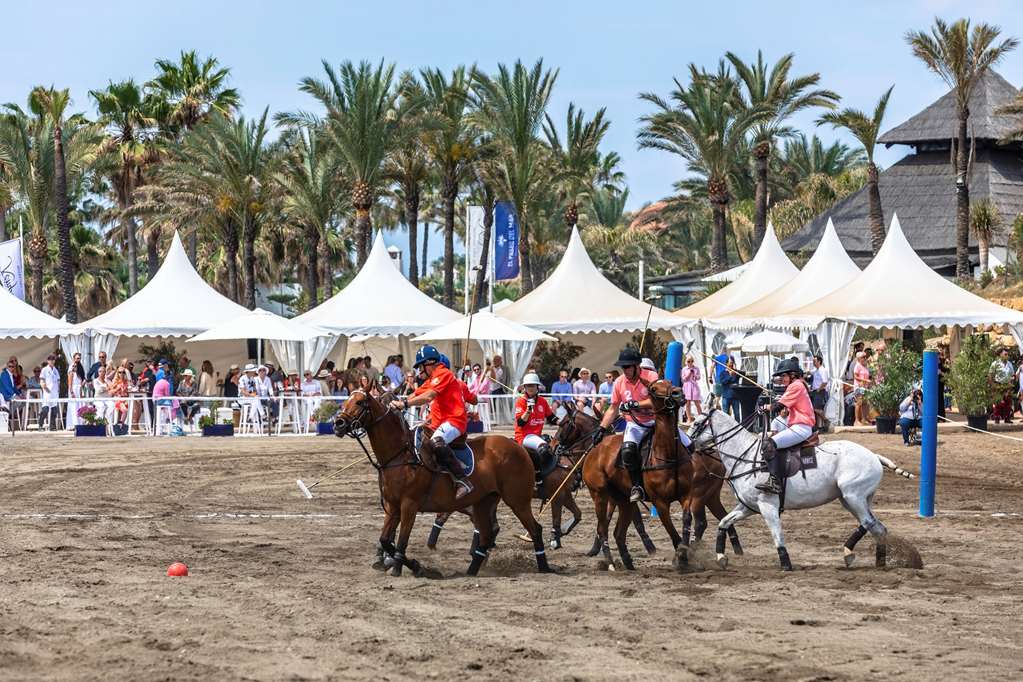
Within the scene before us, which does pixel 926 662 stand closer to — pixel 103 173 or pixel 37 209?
pixel 37 209

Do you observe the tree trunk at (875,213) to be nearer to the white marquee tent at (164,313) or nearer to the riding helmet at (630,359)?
the white marquee tent at (164,313)

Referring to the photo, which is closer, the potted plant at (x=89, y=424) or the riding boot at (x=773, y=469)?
the riding boot at (x=773, y=469)

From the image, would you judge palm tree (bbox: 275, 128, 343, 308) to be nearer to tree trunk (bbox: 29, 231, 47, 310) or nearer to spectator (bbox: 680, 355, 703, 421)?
tree trunk (bbox: 29, 231, 47, 310)

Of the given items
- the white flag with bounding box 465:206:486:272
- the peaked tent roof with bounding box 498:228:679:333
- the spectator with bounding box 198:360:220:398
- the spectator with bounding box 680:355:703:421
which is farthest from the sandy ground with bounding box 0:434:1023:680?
the white flag with bounding box 465:206:486:272

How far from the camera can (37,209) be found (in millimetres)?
53812

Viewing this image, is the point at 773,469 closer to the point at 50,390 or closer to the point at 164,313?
the point at 50,390

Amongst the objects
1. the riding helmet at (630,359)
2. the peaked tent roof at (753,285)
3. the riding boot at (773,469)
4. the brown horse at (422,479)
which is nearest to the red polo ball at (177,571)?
the brown horse at (422,479)

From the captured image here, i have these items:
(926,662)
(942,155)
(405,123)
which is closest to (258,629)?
(926,662)

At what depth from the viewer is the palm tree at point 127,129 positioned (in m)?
60.8

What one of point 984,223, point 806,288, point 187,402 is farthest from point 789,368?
point 984,223

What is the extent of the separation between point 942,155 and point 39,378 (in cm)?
4632

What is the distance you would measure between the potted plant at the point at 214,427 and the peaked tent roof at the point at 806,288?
42.3ft

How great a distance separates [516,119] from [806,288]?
15372mm

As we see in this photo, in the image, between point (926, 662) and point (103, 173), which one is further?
point (103, 173)
